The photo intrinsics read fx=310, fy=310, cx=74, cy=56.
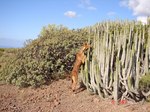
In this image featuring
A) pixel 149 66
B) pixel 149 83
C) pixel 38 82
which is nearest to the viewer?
pixel 149 83

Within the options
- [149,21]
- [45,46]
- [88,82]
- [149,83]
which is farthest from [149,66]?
[45,46]

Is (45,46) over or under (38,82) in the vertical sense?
over

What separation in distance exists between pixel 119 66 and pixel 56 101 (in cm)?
187

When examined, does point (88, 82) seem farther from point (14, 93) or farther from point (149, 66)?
point (14, 93)

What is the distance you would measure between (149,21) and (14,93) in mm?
4862

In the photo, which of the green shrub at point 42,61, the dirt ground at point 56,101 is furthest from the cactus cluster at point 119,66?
the green shrub at point 42,61

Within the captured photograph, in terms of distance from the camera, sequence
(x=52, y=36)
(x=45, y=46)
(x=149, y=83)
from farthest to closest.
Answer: (x=52, y=36) → (x=45, y=46) → (x=149, y=83)

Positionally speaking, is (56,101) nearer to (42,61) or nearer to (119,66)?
(119,66)

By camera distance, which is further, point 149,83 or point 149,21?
point 149,21

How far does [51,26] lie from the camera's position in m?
13.1

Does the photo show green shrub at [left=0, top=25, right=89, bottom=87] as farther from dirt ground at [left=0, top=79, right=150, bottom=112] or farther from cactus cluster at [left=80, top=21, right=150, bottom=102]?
cactus cluster at [left=80, top=21, right=150, bottom=102]

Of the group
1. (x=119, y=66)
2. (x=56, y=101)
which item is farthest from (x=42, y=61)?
(x=119, y=66)

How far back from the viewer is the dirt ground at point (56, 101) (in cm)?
699

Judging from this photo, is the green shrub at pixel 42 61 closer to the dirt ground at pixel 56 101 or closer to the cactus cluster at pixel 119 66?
the dirt ground at pixel 56 101
